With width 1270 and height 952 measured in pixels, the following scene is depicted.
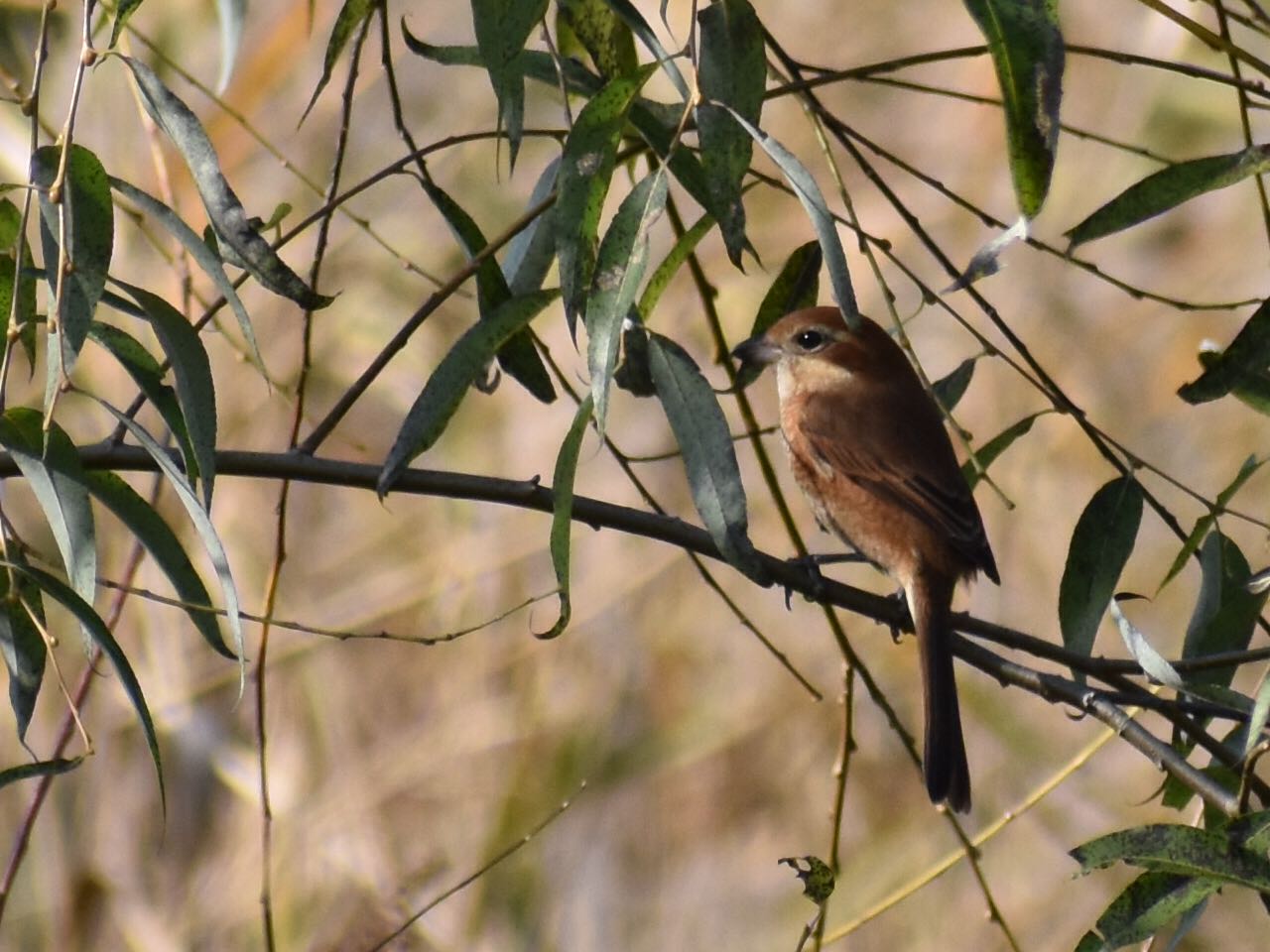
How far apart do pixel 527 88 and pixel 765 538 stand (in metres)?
1.65

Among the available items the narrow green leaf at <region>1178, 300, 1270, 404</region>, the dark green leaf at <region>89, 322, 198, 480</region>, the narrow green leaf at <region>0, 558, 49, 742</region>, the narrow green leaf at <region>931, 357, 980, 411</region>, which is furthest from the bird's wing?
the narrow green leaf at <region>0, 558, 49, 742</region>

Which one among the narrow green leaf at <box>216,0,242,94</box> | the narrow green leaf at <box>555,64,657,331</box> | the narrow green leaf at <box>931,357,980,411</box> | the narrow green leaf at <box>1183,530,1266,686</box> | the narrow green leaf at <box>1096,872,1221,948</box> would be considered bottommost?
the narrow green leaf at <box>1096,872,1221,948</box>

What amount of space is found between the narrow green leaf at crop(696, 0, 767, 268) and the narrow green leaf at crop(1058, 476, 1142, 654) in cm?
75

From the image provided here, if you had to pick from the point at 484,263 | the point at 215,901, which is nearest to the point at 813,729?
the point at 215,901

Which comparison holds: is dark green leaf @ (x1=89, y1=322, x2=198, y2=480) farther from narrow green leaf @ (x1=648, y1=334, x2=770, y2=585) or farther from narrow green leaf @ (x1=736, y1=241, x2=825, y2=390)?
narrow green leaf @ (x1=736, y1=241, x2=825, y2=390)

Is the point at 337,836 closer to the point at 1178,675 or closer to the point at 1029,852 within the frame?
the point at 1029,852

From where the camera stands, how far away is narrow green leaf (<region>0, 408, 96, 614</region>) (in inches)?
68.2

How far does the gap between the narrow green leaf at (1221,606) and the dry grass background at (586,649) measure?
307 cm

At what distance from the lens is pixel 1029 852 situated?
570cm

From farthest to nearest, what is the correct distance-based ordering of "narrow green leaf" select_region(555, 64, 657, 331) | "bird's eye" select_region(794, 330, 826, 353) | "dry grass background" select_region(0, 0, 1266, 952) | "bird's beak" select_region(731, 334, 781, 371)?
1. "dry grass background" select_region(0, 0, 1266, 952)
2. "bird's eye" select_region(794, 330, 826, 353)
3. "bird's beak" select_region(731, 334, 781, 371)
4. "narrow green leaf" select_region(555, 64, 657, 331)

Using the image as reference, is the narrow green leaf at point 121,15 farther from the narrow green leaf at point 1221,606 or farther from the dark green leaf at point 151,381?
the narrow green leaf at point 1221,606

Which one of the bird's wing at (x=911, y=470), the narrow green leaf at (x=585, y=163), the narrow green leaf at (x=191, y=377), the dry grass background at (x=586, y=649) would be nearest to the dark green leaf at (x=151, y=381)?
the narrow green leaf at (x=191, y=377)

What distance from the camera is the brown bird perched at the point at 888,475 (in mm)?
2982

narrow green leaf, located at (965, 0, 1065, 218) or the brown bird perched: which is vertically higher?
the brown bird perched
